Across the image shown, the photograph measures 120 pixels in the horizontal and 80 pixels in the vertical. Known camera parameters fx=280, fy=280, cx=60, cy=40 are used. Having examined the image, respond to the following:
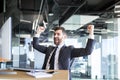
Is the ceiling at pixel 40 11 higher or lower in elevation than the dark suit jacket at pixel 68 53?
higher

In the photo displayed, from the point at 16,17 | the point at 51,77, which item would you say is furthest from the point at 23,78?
the point at 16,17

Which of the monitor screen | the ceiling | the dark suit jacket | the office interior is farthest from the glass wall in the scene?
the monitor screen

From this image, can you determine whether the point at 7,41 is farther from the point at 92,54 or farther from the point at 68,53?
the point at 92,54

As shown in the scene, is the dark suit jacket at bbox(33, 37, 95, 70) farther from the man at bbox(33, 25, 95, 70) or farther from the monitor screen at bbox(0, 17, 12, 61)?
the monitor screen at bbox(0, 17, 12, 61)

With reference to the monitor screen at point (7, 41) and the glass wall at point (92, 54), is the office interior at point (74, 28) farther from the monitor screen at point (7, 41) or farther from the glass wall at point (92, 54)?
the monitor screen at point (7, 41)

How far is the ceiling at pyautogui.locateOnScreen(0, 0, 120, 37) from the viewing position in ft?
21.9

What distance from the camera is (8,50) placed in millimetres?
2236

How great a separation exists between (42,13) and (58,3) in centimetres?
71

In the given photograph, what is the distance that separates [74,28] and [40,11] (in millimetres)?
1083

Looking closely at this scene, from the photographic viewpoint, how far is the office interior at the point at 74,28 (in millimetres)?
6621

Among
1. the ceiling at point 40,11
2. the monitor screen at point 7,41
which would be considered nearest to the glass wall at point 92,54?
the ceiling at point 40,11

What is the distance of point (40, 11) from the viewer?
6.80m

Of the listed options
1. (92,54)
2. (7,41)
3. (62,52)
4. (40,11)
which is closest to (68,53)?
(62,52)

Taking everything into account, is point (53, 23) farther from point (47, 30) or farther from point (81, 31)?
point (81, 31)
